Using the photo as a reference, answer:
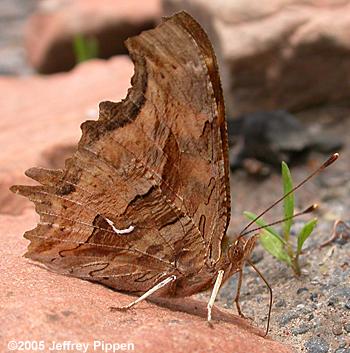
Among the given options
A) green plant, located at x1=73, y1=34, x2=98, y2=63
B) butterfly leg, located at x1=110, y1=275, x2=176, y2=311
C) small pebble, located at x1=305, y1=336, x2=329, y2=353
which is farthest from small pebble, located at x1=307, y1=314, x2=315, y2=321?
green plant, located at x1=73, y1=34, x2=98, y2=63

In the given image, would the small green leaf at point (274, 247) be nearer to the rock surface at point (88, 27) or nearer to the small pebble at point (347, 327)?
the small pebble at point (347, 327)

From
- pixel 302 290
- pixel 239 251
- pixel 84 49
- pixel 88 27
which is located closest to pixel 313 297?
pixel 302 290

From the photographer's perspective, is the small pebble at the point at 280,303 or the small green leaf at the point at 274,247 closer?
the small pebble at the point at 280,303

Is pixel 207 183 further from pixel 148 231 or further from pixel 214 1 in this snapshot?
pixel 214 1

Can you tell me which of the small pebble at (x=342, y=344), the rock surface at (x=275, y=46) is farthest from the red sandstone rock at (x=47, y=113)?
the small pebble at (x=342, y=344)

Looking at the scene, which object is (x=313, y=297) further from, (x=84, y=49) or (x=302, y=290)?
(x=84, y=49)

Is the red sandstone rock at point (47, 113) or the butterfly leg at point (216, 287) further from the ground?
the red sandstone rock at point (47, 113)
